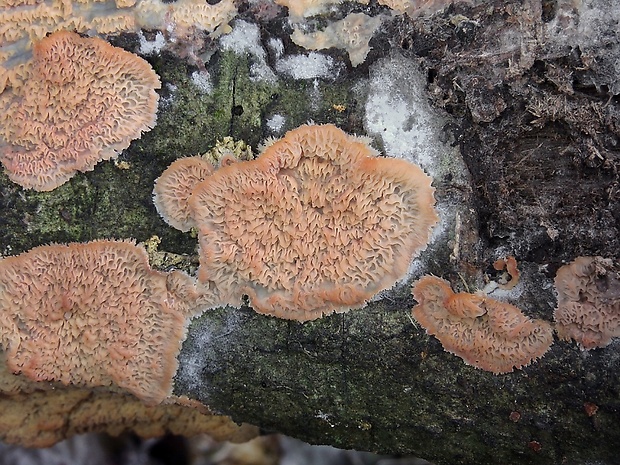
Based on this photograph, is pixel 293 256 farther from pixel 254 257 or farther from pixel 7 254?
pixel 7 254

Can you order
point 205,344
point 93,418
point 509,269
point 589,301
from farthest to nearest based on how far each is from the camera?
point 93,418, point 205,344, point 509,269, point 589,301

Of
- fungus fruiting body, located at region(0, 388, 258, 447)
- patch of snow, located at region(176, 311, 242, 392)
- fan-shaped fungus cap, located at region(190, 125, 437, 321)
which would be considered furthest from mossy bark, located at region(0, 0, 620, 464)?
fungus fruiting body, located at region(0, 388, 258, 447)

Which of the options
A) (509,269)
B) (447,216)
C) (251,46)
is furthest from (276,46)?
(509,269)

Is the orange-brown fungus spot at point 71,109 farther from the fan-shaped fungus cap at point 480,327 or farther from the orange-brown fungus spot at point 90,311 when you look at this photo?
the fan-shaped fungus cap at point 480,327

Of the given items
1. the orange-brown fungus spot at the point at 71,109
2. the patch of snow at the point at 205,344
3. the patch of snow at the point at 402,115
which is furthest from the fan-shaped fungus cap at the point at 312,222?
the orange-brown fungus spot at the point at 71,109

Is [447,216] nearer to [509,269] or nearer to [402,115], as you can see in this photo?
[509,269]
